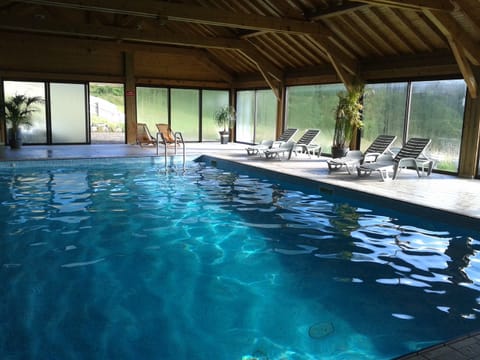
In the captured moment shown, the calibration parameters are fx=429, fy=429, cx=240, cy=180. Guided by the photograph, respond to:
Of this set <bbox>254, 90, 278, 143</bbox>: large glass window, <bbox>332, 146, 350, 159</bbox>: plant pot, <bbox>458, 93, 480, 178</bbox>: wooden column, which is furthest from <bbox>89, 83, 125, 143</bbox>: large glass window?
<bbox>458, 93, 480, 178</bbox>: wooden column

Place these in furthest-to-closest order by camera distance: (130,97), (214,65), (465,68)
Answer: (214,65), (130,97), (465,68)

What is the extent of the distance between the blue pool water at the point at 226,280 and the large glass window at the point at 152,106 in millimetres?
8632

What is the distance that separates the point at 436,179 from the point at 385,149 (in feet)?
4.25

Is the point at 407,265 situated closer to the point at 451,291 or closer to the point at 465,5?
the point at 451,291

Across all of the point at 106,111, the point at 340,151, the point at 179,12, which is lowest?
the point at 340,151

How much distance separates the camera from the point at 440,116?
877 centimetres

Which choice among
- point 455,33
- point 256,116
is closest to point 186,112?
point 256,116

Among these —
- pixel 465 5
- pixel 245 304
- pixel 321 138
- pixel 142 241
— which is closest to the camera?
pixel 245 304

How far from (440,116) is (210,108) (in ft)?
29.8

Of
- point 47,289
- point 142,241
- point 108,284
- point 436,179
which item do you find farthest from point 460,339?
point 436,179

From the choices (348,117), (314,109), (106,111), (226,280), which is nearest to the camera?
(226,280)

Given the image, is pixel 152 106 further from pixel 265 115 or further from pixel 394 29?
pixel 394 29

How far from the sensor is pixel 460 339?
2.40m

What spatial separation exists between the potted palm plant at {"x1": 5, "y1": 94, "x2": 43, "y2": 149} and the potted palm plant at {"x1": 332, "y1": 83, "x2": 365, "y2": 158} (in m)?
8.66
